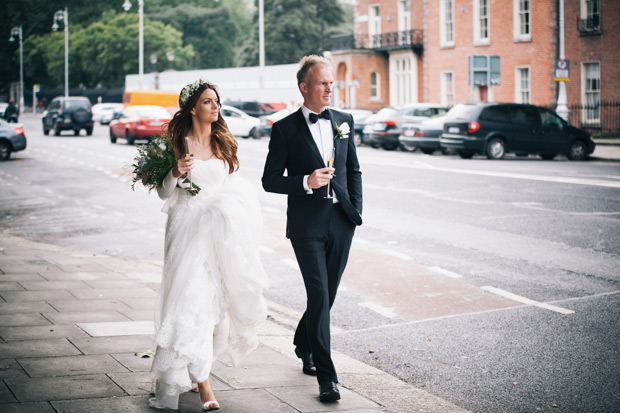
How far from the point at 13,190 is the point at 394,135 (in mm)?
15505

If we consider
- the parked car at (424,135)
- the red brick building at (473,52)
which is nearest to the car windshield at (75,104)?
the red brick building at (473,52)

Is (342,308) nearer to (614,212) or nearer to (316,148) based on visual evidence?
(316,148)

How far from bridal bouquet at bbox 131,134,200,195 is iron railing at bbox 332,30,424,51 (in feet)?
145

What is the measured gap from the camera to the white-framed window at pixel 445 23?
4547 centimetres

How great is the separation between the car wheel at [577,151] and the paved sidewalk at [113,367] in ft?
65.6

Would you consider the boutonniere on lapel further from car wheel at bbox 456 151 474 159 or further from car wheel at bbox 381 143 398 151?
car wheel at bbox 381 143 398 151

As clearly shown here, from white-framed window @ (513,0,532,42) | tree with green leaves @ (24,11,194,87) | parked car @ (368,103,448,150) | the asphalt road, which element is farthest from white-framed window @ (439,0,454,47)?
tree with green leaves @ (24,11,194,87)

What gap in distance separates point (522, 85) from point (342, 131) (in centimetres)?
3668

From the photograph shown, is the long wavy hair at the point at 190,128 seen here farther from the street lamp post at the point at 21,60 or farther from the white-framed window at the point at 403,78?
the street lamp post at the point at 21,60

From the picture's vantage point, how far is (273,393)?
507cm

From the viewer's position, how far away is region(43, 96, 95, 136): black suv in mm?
42625

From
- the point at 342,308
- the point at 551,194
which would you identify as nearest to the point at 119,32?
the point at 551,194

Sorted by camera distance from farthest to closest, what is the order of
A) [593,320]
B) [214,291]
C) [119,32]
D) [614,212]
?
[119,32] < [614,212] < [593,320] < [214,291]

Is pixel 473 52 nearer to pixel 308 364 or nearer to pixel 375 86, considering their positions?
pixel 375 86
